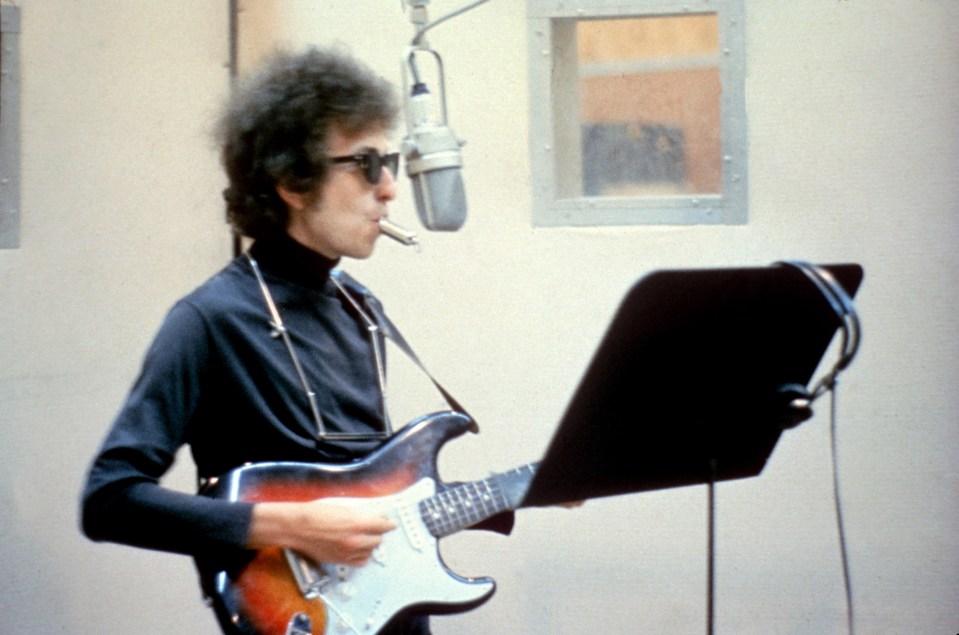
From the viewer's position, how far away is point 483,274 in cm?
317

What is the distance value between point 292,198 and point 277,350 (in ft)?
1.03

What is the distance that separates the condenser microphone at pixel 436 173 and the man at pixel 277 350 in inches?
2.3

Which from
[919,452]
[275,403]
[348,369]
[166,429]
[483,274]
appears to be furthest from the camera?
[483,274]

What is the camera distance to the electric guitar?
6.45 feet

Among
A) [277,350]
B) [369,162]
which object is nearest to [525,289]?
[369,162]

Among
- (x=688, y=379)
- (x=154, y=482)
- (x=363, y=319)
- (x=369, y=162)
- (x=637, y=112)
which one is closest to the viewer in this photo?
(x=688, y=379)

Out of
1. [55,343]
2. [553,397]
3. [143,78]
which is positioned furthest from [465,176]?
[55,343]

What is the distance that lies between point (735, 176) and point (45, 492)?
80.9 inches

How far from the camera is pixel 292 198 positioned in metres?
2.21

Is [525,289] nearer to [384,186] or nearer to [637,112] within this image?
[637,112]

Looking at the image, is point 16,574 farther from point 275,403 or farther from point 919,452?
point 919,452

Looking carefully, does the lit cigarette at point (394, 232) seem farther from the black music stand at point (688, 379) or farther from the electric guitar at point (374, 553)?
the black music stand at point (688, 379)

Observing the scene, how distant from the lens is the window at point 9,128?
3.24 m

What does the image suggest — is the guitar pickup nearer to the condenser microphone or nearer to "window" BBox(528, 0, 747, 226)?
the condenser microphone
